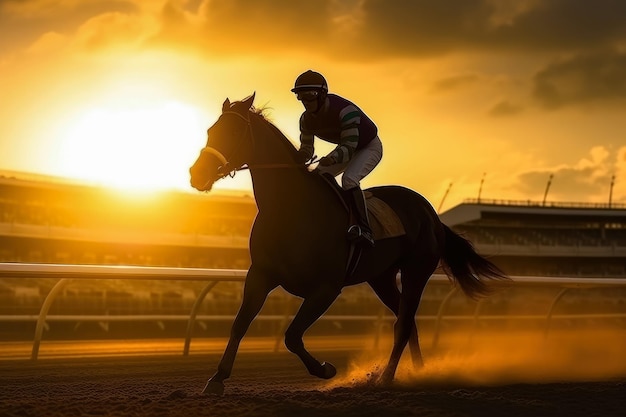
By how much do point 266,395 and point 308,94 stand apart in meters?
1.69

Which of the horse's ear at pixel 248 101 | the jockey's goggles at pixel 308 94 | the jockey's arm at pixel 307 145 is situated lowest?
the jockey's arm at pixel 307 145

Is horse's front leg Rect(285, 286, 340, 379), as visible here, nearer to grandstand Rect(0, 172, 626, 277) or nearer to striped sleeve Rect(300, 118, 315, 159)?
striped sleeve Rect(300, 118, 315, 159)

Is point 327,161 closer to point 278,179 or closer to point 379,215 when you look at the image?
point 278,179

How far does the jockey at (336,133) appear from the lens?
5062 mm

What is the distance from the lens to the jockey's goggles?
5051 mm

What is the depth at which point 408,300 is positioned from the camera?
5.91 metres

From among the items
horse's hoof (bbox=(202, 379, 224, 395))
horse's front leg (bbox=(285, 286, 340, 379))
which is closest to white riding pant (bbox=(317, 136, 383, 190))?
horse's front leg (bbox=(285, 286, 340, 379))

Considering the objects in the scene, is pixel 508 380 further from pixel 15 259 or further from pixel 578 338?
pixel 15 259

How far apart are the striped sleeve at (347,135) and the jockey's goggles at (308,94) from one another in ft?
0.67

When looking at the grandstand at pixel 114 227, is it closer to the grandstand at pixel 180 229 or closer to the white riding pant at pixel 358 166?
the grandstand at pixel 180 229

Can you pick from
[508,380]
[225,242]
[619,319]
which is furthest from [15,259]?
[508,380]

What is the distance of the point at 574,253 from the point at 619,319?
3491 centimetres

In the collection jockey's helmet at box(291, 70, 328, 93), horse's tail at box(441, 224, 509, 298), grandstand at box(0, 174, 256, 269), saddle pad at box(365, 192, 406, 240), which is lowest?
horse's tail at box(441, 224, 509, 298)

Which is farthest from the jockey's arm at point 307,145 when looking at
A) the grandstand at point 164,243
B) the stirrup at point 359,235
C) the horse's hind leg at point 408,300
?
the grandstand at point 164,243
